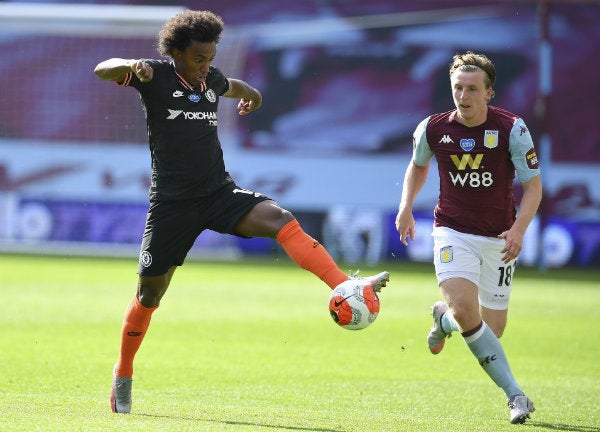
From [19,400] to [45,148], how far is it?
18.1 m

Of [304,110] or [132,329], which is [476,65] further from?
[304,110]

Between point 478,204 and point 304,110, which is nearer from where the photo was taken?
point 478,204

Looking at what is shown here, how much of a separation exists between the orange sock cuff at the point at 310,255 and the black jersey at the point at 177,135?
0.59m

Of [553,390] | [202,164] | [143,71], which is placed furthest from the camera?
[553,390]

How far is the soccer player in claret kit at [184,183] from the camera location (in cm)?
739

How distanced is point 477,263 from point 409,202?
2.03ft

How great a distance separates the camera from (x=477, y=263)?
791 centimetres

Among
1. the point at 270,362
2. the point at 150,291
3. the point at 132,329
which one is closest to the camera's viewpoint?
the point at 150,291

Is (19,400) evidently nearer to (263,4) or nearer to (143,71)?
(143,71)

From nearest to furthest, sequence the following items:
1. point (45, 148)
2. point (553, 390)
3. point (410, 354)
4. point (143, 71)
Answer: point (143, 71) → point (553, 390) → point (410, 354) → point (45, 148)

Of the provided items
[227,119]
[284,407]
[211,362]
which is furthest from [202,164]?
[227,119]

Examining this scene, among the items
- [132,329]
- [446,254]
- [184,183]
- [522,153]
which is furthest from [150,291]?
[522,153]

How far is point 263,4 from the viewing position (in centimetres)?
2572

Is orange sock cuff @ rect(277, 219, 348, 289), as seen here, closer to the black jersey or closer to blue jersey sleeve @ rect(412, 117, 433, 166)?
the black jersey
